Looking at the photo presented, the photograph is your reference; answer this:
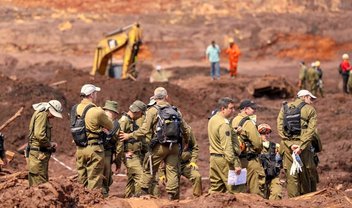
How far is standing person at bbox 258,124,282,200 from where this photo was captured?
1400 centimetres

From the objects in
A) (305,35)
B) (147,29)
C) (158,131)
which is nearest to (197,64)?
(147,29)

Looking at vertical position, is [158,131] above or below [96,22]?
below

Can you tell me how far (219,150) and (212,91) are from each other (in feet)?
63.5

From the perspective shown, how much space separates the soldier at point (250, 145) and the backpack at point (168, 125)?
34.0 inches

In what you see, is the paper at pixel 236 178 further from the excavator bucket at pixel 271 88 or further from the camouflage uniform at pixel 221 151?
the excavator bucket at pixel 271 88

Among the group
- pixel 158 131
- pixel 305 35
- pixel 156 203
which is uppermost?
pixel 305 35

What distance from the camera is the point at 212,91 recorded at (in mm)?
31938

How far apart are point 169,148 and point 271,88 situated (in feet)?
60.8

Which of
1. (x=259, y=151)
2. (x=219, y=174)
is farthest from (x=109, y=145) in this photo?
(x=259, y=151)

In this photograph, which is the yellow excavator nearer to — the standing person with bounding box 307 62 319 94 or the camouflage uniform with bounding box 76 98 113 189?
the standing person with bounding box 307 62 319 94

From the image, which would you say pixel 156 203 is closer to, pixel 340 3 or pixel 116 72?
pixel 116 72

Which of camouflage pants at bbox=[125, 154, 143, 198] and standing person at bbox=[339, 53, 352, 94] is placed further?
standing person at bbox=[339, 53, 352, 94]

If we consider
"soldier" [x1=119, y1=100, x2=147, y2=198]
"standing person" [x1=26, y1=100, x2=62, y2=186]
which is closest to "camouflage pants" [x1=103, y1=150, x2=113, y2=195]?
"soldier" [x1=119, y1=100, x2=147, y2=198]

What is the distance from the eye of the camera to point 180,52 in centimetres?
4650
